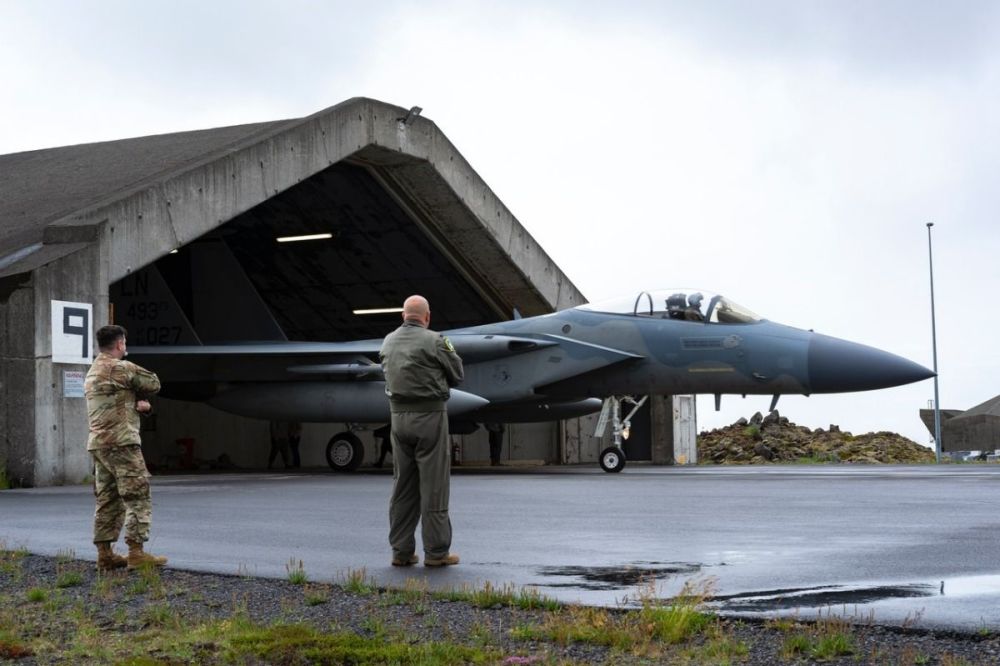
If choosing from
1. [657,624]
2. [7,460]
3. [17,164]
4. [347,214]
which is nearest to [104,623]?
[657,624]

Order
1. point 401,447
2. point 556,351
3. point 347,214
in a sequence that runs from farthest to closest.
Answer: point 347,214
point 556,351
point 401,447

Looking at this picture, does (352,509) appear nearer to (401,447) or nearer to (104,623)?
(401,447)

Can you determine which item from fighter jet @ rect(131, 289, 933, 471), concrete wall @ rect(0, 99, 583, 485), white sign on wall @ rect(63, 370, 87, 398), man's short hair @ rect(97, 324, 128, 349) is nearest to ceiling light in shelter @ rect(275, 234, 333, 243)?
concrete wall @ rect(0, 99, 583, 485)

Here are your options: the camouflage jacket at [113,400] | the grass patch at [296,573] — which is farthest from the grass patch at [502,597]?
the camouflage jacket at [113,400]

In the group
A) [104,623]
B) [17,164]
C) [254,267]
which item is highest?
[17,164]

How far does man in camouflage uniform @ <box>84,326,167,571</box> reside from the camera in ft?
27.4

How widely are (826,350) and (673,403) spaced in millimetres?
11190

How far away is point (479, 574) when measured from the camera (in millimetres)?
7605

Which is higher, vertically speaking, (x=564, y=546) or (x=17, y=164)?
(x=17, y=164)

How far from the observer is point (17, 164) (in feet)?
104

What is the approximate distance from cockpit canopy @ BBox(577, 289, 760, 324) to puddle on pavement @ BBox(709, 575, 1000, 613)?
1428cm

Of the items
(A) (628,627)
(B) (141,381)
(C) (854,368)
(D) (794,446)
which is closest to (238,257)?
(D) (794,446)

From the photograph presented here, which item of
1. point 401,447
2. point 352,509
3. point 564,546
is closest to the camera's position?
point 401,447

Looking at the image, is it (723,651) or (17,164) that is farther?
(17,164)
